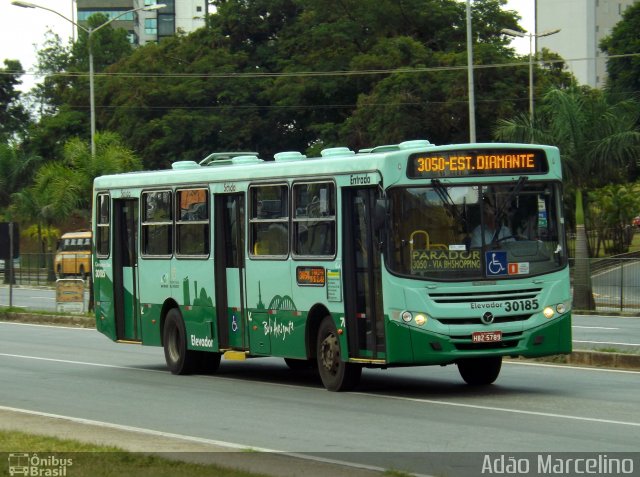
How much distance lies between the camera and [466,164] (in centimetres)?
1570

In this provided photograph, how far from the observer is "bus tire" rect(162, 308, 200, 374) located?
19.9m

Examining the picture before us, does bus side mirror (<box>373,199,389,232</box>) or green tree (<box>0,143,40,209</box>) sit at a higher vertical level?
green tree (<box>0,143,40,209</box>)

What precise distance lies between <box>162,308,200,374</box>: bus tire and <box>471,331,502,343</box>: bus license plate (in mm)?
5784

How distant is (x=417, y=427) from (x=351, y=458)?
2174mm

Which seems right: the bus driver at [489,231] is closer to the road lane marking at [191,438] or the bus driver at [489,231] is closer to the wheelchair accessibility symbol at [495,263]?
the wheelchair accessibility symbol at [495,263]

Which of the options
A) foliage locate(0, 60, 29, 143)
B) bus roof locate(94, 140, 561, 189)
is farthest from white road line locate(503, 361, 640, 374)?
foliage locate(0, 60, 29, 143)

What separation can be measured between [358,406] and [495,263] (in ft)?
7.47

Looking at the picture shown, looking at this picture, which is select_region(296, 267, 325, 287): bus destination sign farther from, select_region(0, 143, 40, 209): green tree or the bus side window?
select_region(0, 143, 40, 209): green tree

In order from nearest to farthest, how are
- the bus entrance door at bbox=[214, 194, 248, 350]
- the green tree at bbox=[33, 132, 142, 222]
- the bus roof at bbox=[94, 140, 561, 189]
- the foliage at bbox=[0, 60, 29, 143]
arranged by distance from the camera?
1. the bus roof at bbox=[94, 140, 561, 189]
2. the bus entrance door at bbox=[214, 194, 248, 350]
3. the green tree at bbox=[33, 132, 142, 222]
4. the foliage at bbox=[0, 60, 29, 143]

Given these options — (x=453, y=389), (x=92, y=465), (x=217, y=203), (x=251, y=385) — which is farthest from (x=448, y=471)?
(x=217, y=203)

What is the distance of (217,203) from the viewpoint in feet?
62.8

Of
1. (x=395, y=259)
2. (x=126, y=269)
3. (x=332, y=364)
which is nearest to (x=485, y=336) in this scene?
(x=395, y=259)

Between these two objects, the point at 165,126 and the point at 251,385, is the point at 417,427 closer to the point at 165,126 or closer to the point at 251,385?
the point at 251,385

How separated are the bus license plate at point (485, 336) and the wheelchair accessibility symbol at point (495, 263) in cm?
66
